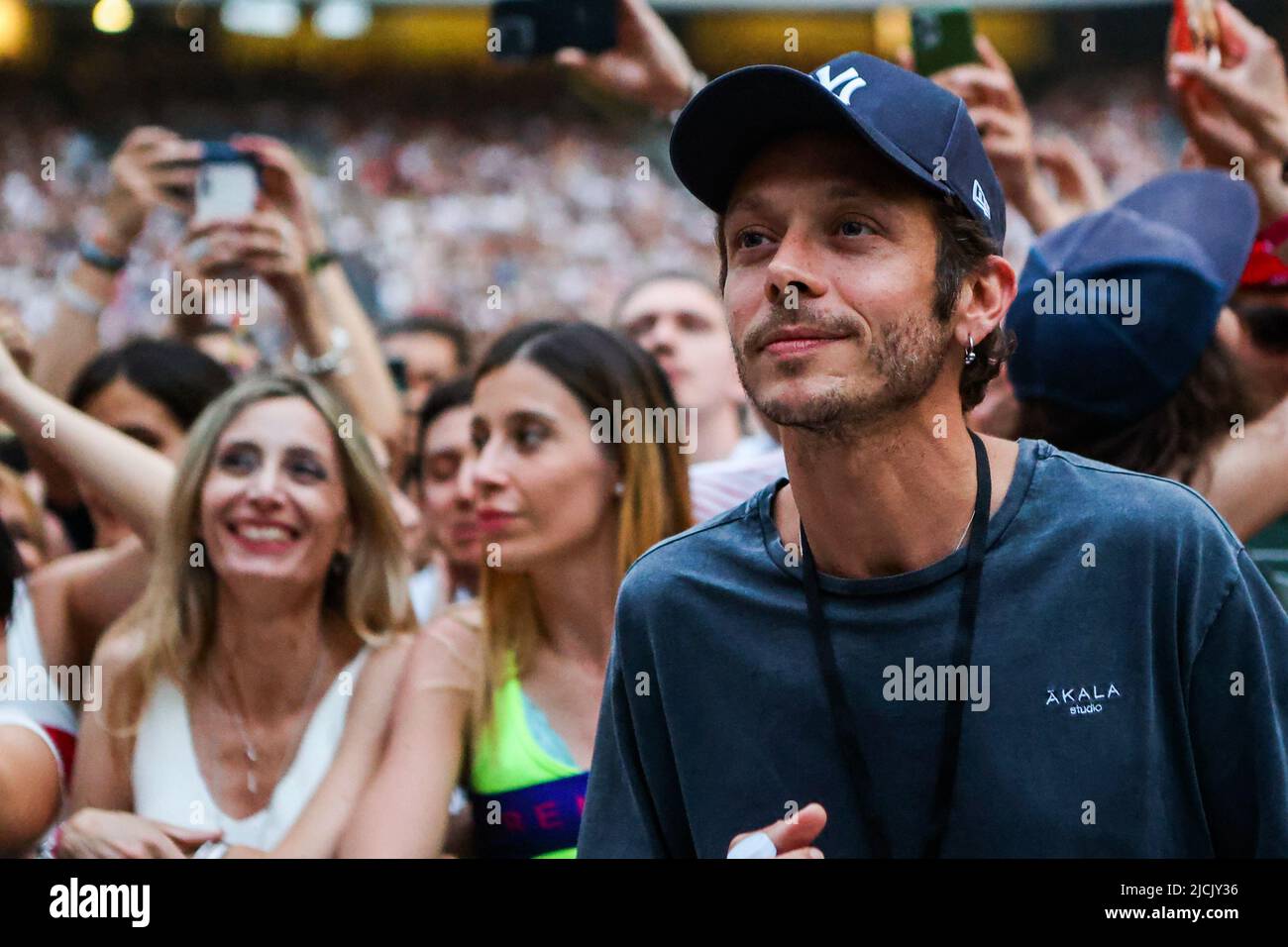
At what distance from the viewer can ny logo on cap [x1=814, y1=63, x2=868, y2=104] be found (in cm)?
141

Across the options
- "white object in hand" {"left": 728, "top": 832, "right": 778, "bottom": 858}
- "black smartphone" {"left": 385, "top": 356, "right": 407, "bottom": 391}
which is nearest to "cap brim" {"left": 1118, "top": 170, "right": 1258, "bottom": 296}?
"white object in hand" {"left": 728, "top": 832, "right": 778, "bottom": 858}

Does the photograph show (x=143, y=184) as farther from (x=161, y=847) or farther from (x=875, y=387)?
(x=875, y=387)

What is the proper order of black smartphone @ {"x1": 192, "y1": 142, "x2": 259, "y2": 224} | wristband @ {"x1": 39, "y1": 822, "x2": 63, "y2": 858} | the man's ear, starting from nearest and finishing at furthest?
1. the man's ear
2. wristband @ {"x1": 39, "y1": 822, "x2": 63, "y2": 858}
3. black smartphone @ {"x1": 192, "y1": 142, "x2": 259, "y2": 224}

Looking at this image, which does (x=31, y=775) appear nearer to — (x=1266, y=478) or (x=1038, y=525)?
(x=1038, y=525)

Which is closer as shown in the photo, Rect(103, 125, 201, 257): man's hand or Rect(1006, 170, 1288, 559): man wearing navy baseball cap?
Rect(1006, 170, 1288, 559): man wearing navy baseball cap

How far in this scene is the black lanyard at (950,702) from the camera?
1374 mm

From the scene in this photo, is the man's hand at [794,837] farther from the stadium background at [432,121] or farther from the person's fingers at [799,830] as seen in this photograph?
the stadium background at [432,121]

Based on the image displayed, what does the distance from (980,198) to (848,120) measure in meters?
0.19

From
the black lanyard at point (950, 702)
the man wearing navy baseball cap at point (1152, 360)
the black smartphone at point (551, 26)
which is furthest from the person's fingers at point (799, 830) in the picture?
the black smartphone at point (551, 26)

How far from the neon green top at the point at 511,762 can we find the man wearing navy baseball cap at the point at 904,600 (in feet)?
2.63

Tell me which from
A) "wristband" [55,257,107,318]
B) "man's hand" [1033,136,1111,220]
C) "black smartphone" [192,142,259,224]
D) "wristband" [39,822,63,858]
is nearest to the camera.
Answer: "wristband" [39,822,63,858]

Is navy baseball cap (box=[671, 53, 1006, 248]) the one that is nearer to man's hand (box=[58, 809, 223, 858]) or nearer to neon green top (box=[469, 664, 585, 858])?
neon green top (box=[469, 664, 585, 858])
